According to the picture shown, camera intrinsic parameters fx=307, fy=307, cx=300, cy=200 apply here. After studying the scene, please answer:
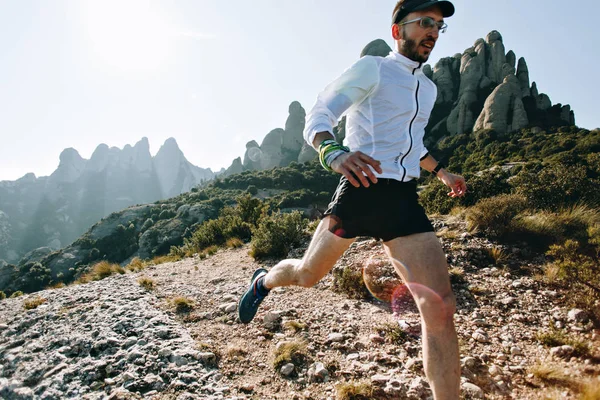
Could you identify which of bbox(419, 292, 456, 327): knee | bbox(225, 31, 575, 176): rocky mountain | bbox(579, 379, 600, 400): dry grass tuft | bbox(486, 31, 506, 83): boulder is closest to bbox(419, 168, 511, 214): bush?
bbox(579, 379, 600, 400): dry grass tuft

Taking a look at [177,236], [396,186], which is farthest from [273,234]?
[177,236]

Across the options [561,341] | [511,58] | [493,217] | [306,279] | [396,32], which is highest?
[511,58]

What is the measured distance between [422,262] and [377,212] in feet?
1.27

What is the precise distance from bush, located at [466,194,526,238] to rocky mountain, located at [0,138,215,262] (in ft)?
313

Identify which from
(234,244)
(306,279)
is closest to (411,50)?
(306,279)

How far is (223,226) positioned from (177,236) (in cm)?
2239

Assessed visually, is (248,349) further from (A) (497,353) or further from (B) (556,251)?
(B) (556,251)

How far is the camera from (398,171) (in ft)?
6.14

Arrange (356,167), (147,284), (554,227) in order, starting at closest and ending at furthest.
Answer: (356,167) → (554,227) → (147,284)

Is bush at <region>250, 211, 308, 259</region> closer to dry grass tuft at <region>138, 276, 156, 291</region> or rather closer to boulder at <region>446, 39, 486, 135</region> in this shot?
dry grass tuft at <region>138, 276, 156, 291</region>

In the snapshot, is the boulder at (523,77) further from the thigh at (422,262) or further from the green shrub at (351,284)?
the thigh at (422,262)

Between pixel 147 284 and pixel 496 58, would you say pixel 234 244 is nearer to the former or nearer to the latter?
pixel 147 284

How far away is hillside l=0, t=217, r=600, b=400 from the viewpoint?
2426 millimetres

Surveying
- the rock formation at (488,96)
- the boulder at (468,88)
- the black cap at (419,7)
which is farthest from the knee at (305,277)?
the boulder at (468,88)
